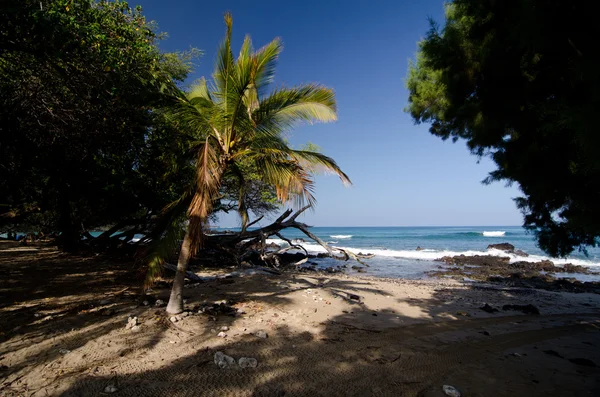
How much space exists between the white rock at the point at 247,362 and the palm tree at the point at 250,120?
5.84 ft

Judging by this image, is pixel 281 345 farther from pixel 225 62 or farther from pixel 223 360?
pixel 225 62

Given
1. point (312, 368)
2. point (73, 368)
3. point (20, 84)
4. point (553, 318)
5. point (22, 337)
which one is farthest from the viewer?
point (553, 318)

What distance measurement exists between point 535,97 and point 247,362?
17.2 feet

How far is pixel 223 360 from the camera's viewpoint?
3.23 metres

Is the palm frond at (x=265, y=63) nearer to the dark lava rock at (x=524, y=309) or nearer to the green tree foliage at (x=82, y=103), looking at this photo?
the green tree foliage at (x=82, y=103)

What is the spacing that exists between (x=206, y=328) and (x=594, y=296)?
43.0 ft

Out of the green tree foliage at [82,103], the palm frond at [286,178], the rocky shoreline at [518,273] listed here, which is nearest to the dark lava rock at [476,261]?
the rocky shoreline at [518,273]

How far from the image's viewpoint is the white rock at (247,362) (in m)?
3.21

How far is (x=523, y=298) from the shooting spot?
8.59 m

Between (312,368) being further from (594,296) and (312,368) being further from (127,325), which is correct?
(594,296)

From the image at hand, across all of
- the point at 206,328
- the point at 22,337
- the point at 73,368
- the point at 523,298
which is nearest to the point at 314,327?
the point at 206,328

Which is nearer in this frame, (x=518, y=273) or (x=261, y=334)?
(x=261, y=334)

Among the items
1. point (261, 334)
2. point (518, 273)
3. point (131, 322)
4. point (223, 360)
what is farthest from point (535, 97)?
point (518, 273)

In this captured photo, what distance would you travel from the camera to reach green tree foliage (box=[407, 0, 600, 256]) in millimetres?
2834
